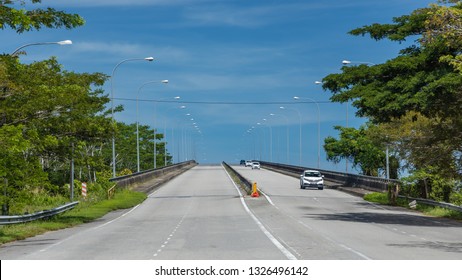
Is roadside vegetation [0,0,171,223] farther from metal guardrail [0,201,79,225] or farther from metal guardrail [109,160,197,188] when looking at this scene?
metal guardrail [109,160,197,188]

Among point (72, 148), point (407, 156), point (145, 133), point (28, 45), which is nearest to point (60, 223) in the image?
point (72, 148)

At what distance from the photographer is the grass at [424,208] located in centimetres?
3665

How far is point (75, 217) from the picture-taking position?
37.6 m

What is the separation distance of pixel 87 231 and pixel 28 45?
870cm

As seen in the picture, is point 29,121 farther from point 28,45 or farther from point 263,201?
point 263,201

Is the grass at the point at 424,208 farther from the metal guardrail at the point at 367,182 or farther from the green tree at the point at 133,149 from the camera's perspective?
the green tree at the point at 133,149

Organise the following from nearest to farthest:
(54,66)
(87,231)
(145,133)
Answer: (87,231) → (54,66) → (145,133)

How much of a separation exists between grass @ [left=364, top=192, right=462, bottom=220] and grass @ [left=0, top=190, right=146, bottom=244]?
52.2 ft

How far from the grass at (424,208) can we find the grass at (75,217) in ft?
52.2

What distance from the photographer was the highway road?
1859cm

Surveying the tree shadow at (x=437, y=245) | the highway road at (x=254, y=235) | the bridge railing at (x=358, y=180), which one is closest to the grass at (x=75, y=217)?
the highway road at (x=254, y=235)

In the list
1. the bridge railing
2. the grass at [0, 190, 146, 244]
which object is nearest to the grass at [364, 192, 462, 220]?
the bridge railing

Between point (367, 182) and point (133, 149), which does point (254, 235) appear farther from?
point (133, 149)

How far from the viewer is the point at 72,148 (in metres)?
36.2
